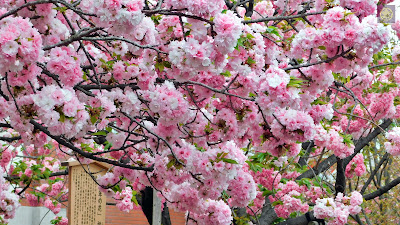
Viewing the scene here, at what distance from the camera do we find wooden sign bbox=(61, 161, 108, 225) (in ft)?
17.0

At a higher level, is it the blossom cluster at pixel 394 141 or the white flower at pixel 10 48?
the blossom cluster at pixel 394 141

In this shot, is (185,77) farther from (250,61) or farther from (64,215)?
(64,215)

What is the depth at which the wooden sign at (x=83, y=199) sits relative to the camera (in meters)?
5.19

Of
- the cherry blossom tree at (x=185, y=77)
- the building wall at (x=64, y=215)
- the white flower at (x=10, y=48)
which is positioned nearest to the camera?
the white flower at (x=10, y=48)

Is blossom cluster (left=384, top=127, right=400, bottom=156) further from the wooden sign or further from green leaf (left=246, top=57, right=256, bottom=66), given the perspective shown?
the wooden sign

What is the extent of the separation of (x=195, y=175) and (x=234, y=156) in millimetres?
275

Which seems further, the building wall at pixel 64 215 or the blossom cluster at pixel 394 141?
the building wall at pixel 64 215

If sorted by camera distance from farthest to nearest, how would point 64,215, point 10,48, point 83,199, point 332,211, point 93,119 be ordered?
point 64,215 < point 83,199 < point 332,211 < point 93,119 < point 10,48

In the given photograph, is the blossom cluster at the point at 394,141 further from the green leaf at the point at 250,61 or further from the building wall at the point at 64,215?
the building wall at the point at 64,215

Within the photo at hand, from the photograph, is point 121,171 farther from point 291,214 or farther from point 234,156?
point 291,214

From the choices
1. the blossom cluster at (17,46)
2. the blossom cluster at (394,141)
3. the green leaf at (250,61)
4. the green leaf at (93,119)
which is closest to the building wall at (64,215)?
the blossom cluster at (394,141)

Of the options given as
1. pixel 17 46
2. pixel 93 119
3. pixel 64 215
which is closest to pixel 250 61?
pixel 93 119

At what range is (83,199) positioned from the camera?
5277mm

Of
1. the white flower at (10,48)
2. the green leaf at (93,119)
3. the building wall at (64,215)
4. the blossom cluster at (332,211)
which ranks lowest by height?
the blossom cluster at (332,211)
